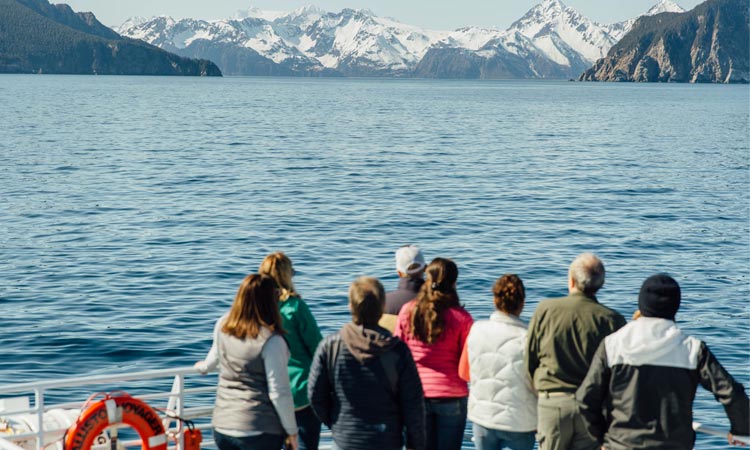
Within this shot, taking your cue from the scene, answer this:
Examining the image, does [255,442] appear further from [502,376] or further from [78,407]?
[78,407]

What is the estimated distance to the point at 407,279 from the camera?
8.10 m

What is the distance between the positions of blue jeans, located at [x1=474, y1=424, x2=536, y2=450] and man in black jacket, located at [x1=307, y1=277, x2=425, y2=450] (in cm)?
94

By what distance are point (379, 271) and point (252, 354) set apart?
21.2m

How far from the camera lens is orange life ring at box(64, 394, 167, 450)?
7.50 m

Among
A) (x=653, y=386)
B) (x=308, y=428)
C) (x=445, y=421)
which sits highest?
(x=653, y=386)

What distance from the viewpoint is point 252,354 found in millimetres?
7027

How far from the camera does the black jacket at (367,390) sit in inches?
268

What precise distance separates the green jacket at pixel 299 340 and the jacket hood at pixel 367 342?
2.80ft

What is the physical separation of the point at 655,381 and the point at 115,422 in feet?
13.0

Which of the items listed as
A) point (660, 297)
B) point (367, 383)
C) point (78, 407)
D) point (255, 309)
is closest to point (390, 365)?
point (367, 383)

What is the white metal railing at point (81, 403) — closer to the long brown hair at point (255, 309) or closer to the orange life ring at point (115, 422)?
the orange life ring at point (115, 422)

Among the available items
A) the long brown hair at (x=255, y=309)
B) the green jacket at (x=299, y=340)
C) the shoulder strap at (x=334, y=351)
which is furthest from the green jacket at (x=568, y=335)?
the long brown hair at (x=255, y=309)

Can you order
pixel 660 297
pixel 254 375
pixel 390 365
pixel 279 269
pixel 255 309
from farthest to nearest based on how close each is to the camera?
pixel 279 269 < pixel 254 375 < pixel 255 309 < pixel 390 365 < pixel 660 297

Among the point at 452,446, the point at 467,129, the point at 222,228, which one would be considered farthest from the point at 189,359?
the point at 467,129
